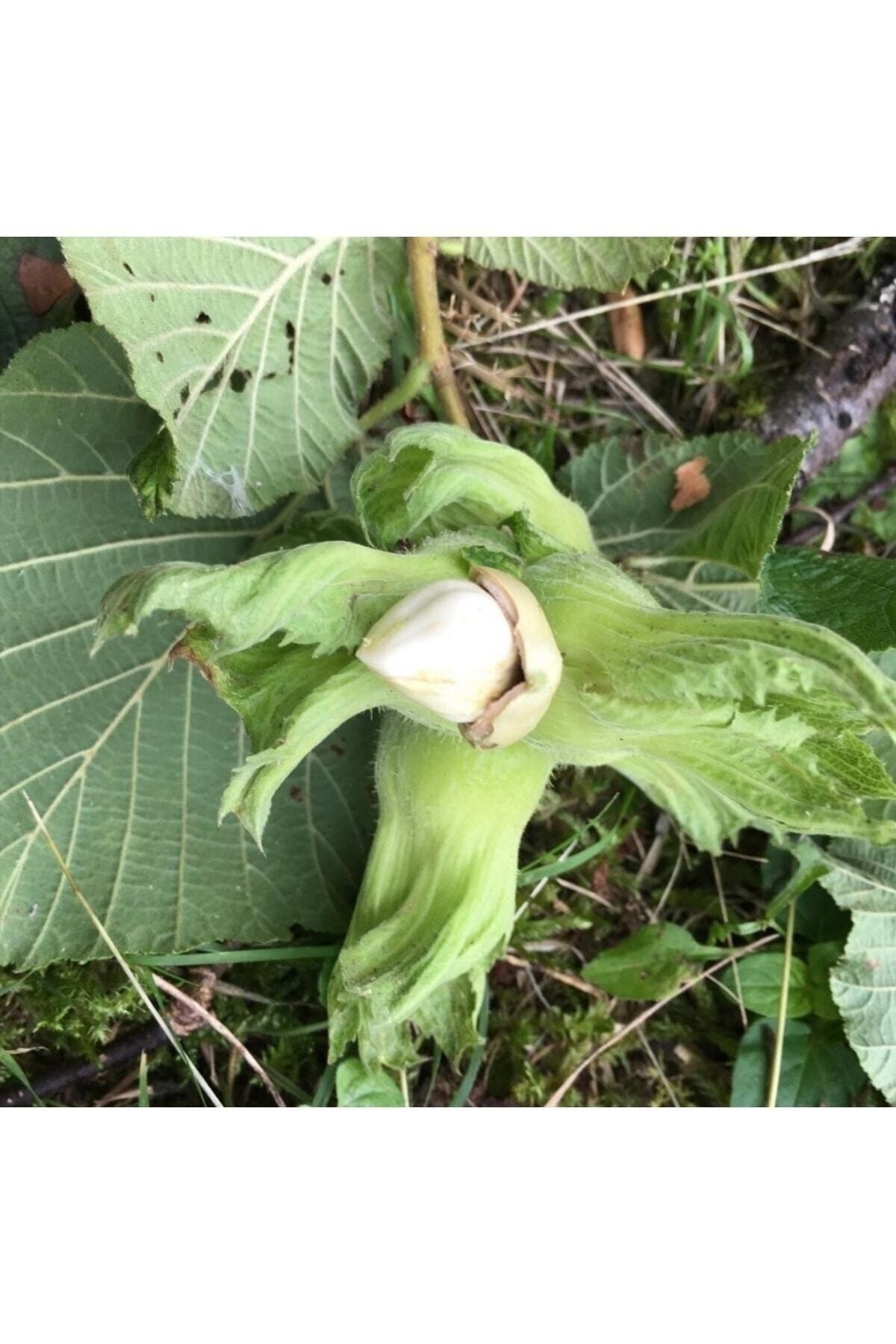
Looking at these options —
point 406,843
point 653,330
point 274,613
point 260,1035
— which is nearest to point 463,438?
point 274,613

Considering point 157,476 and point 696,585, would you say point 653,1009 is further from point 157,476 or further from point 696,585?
point 157,476

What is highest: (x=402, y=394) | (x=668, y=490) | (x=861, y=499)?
(x=402, y=394)

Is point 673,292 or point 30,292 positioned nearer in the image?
point 30,292

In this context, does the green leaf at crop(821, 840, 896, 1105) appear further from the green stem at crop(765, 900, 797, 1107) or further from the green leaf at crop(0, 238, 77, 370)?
the green leaf at crop(0, 238, 77, 370)

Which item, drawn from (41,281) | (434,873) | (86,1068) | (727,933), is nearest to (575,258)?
(41,281)

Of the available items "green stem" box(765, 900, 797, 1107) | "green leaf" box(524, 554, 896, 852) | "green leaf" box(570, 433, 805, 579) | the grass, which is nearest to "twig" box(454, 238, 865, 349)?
the grass

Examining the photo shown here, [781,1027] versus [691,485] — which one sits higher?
[691,485]
